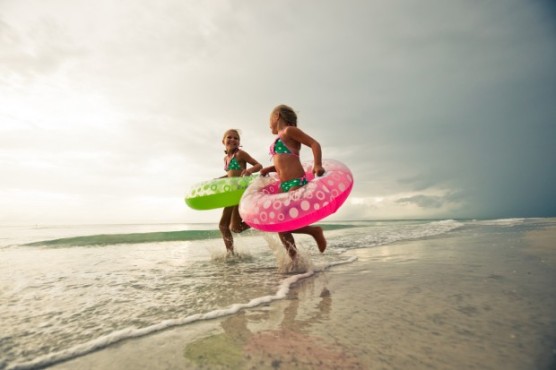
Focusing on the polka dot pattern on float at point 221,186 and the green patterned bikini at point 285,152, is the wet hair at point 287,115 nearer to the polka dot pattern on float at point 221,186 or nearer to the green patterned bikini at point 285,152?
the green patterned bikini at point 285,152

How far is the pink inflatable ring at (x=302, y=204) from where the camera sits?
3.67 m

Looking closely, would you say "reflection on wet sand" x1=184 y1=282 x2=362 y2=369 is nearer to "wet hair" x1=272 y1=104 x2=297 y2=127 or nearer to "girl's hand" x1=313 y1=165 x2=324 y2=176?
"girl's hand" x1=313 y1=165 x2=324 y2=176

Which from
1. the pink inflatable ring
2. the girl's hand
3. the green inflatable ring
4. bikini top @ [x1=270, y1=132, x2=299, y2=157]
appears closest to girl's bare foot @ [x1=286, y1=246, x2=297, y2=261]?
the pink inflatable ring

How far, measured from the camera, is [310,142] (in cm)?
414

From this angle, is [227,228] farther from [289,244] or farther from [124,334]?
[124,334]

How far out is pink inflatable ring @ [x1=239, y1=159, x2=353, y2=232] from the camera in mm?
3670

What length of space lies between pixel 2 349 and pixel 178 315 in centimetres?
97

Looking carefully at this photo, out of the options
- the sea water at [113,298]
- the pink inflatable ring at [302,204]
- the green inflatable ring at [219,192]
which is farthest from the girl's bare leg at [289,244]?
the green inflatable ring at [219,192]

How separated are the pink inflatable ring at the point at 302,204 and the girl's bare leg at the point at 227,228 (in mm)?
1798

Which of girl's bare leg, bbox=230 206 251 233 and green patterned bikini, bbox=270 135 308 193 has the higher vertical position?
green patterned bikini, bbox=270 135 308 193

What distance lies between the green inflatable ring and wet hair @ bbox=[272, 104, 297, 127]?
1.27 metres

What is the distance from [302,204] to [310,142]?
0.93 m

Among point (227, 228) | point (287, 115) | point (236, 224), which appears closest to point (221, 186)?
point (236, 224)

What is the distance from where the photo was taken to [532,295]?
8.09ft
